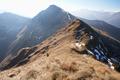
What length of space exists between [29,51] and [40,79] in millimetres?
131671

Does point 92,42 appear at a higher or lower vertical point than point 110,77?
lower

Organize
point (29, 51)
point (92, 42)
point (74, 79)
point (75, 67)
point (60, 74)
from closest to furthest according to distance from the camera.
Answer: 1. point (74, 79)
2. point (60, 74)
3. point (75, 67)
4. point (92, 42)
5. point (29, 51)

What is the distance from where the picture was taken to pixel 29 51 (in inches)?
6467

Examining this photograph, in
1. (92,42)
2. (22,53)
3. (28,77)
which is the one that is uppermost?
(28,77)

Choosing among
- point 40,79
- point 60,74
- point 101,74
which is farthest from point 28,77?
point 101,74

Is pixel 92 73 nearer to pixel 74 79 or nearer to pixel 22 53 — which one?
pixel 74 79

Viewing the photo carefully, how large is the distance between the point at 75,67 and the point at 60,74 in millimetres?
4652

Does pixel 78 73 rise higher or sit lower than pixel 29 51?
higher

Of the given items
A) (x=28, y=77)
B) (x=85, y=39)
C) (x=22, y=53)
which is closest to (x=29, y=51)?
(x=22, y=53)

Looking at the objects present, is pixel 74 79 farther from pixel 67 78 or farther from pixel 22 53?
pixel 22 53

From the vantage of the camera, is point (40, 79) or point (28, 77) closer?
point (40, 79)

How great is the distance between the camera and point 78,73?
33156 mm

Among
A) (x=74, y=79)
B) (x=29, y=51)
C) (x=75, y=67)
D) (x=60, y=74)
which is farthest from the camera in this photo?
(x=29, y=51)

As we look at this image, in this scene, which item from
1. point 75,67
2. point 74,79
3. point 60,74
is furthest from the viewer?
point 75,67
